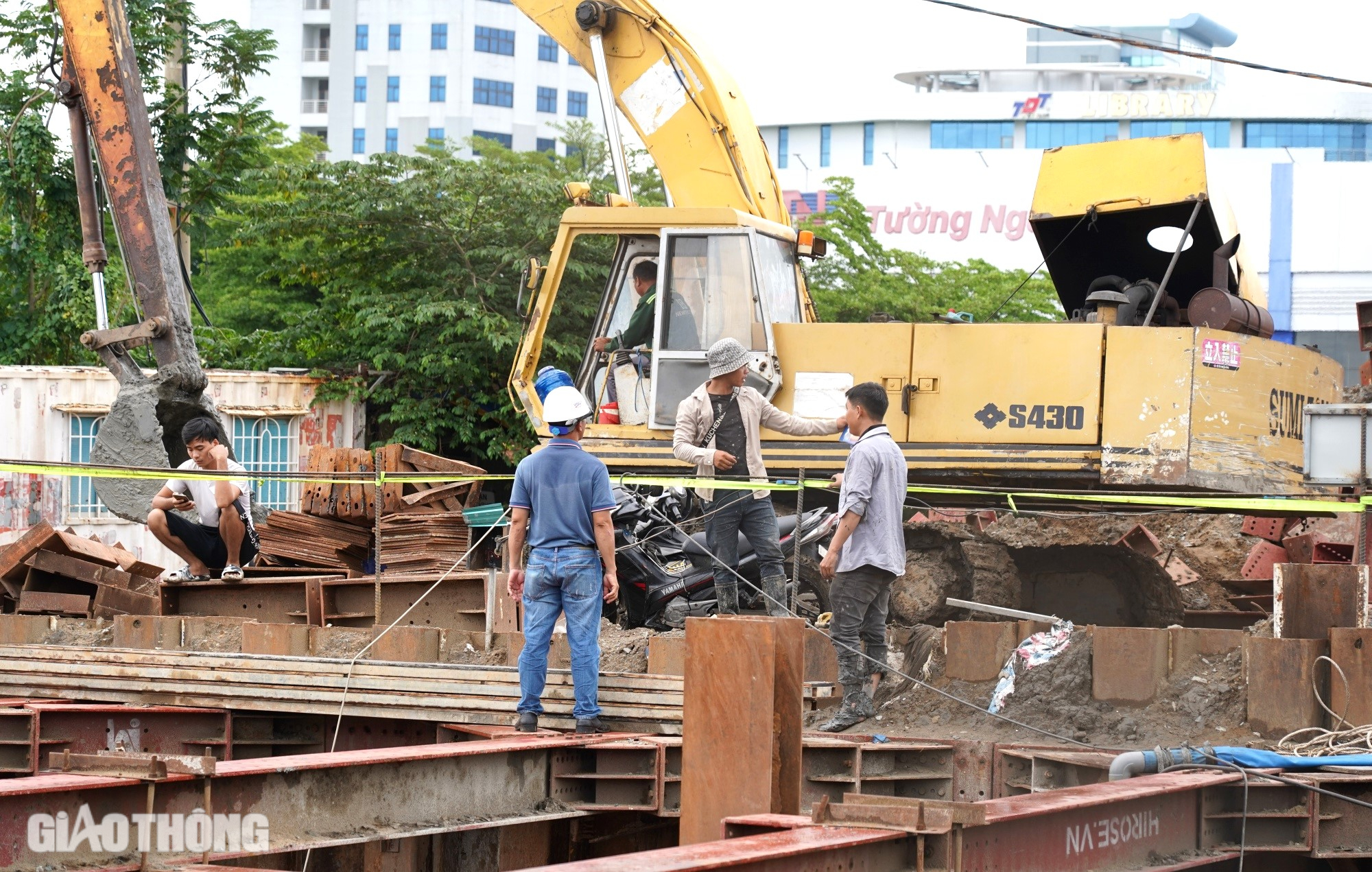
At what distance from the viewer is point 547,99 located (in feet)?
A: 269

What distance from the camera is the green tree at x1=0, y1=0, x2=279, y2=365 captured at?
22156 mm

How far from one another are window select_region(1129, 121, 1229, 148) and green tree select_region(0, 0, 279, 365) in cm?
5604

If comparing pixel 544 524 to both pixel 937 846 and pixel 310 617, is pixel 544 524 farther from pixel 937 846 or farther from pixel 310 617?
pixel 310 617

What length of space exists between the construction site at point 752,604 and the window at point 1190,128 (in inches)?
2457

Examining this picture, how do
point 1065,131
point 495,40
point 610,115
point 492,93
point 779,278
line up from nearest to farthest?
point 779,278 < point 610,115 < point 1065,131 < point 492,93 < point 495,40

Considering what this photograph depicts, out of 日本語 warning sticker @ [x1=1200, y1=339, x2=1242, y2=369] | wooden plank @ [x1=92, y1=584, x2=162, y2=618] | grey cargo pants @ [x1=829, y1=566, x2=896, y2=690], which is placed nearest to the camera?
grey cargo pants @ [x1=829, y1=566, x2=896, y2=690]

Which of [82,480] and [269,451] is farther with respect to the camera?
[269,451]

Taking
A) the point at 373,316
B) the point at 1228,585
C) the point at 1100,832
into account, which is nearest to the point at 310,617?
the point at 1100,832

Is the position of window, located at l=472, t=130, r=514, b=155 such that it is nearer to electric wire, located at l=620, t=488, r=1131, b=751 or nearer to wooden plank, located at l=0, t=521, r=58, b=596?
wooden plank, located at l=0, t=521, r=58, b=596

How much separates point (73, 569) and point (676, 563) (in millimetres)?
5025

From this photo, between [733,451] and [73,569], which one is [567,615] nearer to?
[733,451]

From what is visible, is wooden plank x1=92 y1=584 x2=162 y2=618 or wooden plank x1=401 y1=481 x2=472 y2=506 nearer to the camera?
wooden plank x1=92 y1=584 x2=162 y2=618

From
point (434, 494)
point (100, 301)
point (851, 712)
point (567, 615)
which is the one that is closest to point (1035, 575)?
point (851, 712)

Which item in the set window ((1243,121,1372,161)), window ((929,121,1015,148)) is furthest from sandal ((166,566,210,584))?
window ((1243,121,1372,161))
